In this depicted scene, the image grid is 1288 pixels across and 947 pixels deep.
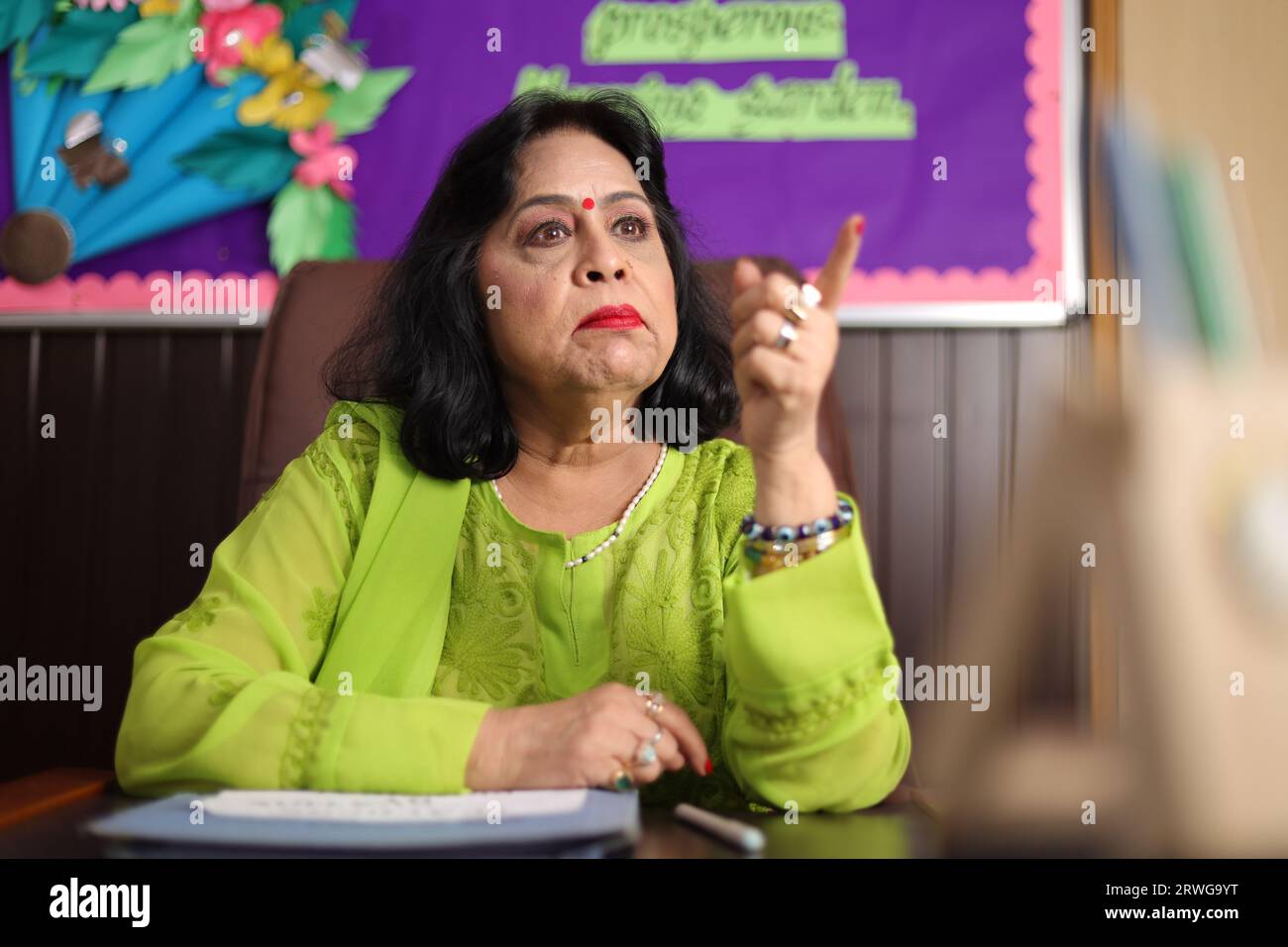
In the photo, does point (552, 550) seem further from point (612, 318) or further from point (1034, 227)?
point (1034, 227)

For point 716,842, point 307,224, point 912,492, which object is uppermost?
point 307,224


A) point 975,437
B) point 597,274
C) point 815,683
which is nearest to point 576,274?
point 597,274

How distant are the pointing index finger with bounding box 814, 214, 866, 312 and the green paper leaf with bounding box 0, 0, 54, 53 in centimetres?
170

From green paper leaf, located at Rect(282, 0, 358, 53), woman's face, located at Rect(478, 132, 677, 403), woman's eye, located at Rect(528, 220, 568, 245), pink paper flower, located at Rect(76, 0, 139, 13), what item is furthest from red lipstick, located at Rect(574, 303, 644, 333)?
pink paper flower, located at Rect(76, 0, 139, 13)

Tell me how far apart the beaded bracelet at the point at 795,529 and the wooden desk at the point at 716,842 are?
0.66 feet

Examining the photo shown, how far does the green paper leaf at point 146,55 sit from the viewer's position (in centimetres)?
182

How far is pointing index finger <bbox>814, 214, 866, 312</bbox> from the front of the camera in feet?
2.21

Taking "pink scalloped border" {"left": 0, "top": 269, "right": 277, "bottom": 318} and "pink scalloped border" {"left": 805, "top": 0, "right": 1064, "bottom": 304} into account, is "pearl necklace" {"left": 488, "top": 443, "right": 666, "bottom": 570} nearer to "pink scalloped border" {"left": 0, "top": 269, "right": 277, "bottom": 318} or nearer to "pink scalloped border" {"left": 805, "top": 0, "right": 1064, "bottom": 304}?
"pink scalloped border" {"left": 805, "top": 0, "right": 1064, "bottom": 304}

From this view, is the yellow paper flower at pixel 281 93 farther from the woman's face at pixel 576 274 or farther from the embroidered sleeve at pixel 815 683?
the embroidered sleeve at pixel 815 683

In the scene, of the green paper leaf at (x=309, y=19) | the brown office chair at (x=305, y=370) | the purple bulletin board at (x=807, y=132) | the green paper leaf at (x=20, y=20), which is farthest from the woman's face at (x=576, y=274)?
the green paper leaf at (x=20, y=20)

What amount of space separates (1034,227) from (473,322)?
999 millimetres

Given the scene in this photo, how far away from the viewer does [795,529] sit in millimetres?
816
